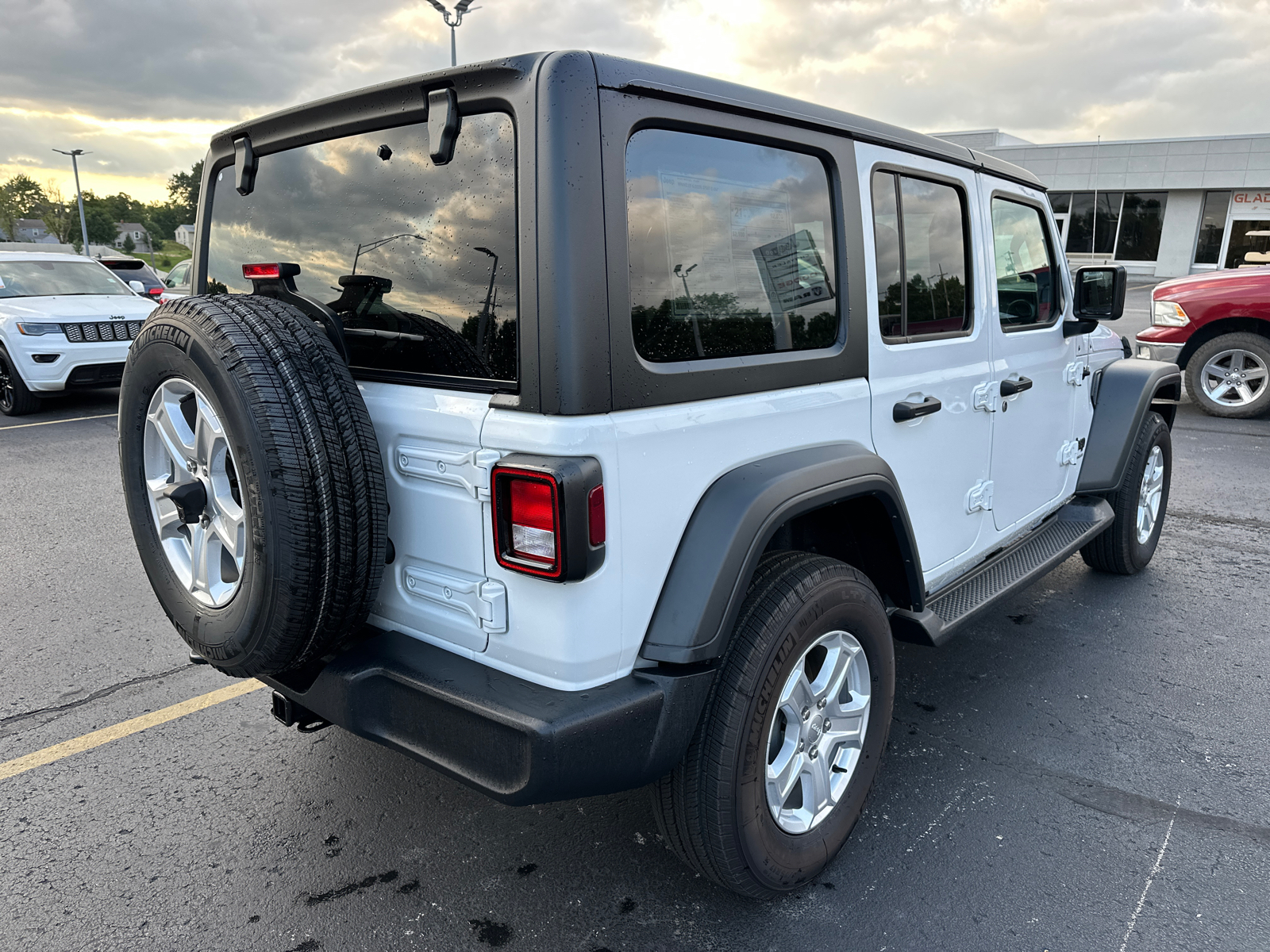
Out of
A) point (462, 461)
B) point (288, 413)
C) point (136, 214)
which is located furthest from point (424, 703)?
point (136, 214)

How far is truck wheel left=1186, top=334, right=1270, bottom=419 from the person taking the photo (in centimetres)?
848

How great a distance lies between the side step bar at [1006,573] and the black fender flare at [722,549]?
0.79m

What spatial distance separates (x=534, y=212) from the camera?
70.7 inches

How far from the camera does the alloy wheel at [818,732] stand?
228 cm

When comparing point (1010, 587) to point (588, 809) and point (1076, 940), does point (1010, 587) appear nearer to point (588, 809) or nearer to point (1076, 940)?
point (1076, 940)

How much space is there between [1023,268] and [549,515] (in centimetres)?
264

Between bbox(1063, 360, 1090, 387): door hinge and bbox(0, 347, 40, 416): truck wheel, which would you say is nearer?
bbox(1063, 360, 1090, 387): door hinge

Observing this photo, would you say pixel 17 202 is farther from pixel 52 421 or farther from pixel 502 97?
pixel 502 97

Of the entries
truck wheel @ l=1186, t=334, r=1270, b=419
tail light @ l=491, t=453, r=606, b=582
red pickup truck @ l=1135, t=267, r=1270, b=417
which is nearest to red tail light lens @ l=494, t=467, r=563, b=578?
tail light @ l=491, t=453, r=606, b=582

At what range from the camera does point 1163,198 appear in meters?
30.6

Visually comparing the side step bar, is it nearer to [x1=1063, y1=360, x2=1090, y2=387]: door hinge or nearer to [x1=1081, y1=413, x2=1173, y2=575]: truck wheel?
[x1=1081, y1=413, x2=1173, y2=575]: truck wheel

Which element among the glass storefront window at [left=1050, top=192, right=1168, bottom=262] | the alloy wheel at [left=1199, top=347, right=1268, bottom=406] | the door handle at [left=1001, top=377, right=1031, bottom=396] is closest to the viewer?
the door handle at [left=1001, top=377, right=1031, bottom=396]

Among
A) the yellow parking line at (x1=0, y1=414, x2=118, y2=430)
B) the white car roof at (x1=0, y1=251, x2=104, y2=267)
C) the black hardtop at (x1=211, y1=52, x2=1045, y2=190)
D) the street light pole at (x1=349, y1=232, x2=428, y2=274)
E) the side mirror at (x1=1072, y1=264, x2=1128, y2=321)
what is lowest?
the yellow parking line at (x1=0, y1=414, x2=118, y2=430)

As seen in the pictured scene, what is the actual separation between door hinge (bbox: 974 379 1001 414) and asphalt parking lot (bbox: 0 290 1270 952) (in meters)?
1.13
